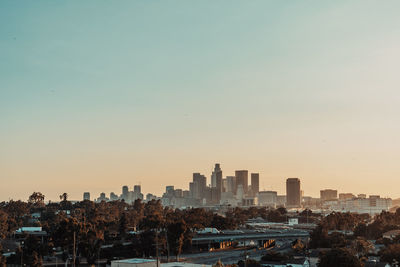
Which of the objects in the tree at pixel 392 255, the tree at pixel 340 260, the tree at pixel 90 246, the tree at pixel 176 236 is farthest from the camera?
the tree at pixel 176 236

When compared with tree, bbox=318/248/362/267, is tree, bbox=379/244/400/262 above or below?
below

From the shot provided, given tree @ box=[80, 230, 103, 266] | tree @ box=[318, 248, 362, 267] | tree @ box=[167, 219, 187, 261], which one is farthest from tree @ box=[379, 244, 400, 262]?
tree @ box=[80, 230, 103, 266]

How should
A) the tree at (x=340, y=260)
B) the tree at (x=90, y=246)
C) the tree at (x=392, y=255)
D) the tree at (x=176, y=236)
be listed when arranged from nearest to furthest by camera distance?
the tree at (x=340, y=260) < the tree at (x=392, y=255) < the tree at (x=90, y=246) < the tree at (x=176, y=236)

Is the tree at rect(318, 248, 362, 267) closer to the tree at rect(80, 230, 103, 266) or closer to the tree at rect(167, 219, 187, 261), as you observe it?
the tree at rect(167, 219, 187, 261)

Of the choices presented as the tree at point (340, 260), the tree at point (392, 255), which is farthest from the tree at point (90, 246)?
the tree at point (392, 255)

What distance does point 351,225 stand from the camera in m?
186

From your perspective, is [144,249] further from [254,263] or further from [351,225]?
[351,225]

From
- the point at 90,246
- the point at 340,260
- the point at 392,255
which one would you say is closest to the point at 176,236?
the point at 90,246

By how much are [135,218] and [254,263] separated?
87.1m

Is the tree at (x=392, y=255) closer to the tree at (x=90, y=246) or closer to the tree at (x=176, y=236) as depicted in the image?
the tree at (x=176, y=236)

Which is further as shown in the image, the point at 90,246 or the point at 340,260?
the point at 90,246

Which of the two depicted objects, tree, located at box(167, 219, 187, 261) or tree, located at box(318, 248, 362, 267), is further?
tree, located at box(167, 219, 187, 261)

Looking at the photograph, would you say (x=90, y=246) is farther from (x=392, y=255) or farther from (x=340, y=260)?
(x=392, y=255)

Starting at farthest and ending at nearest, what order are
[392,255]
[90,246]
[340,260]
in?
[90,246] → [392,255] → [340,260]
